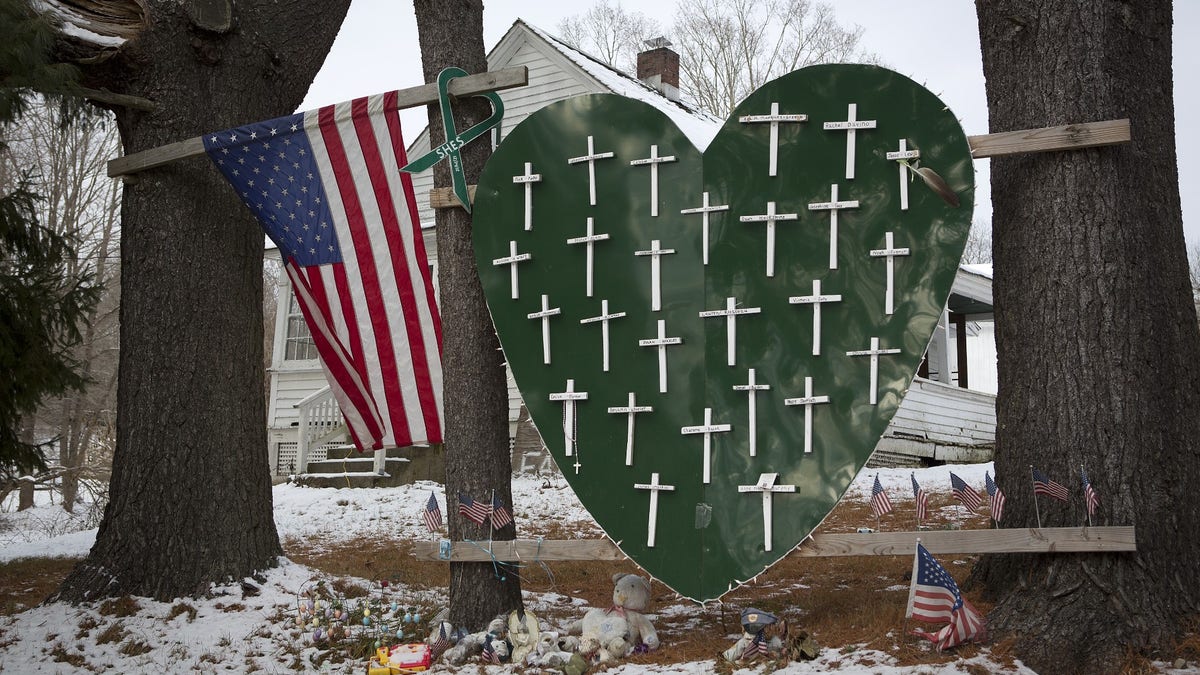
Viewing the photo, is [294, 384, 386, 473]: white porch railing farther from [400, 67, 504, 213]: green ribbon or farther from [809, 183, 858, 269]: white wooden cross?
[809, 183, 858, 269]: white wooden cross

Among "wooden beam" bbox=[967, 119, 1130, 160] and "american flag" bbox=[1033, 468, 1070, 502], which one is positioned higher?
"wooden beam" bbox=[967, 119, 1130, 160]

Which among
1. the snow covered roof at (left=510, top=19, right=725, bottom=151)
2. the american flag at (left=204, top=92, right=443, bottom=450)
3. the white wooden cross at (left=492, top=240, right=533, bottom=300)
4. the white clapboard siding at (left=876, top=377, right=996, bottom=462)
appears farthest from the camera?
the snow covered roof at (left=510, top=19, right=725, bottom=151)

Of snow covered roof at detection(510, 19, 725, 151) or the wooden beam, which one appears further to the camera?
snow covered roof at detection(510, 19, 725, 151)

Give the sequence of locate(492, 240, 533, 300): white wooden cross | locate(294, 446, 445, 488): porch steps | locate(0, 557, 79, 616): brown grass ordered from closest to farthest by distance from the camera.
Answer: locate(492, 240, 533, 300): white wooden cross, locate(0, 557, 79, 616): brown grass, locate(294, 446, 445, 488): porch steps

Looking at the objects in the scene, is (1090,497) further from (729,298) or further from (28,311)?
(28,311)

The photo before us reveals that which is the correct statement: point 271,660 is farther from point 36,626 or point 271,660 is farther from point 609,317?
point 609,317

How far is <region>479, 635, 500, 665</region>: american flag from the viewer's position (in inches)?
183

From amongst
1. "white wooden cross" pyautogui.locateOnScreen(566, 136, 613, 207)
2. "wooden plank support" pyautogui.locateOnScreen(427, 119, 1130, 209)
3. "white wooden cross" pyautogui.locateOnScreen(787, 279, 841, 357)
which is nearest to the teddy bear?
"white wooden cross" pyautogui.locateOnScreen(787, 279, 841, 357)

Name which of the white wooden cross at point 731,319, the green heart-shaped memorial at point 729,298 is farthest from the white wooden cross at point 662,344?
the white wooden cross at point 731,319

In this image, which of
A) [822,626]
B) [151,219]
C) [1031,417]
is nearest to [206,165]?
[151,219]

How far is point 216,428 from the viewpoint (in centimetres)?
610

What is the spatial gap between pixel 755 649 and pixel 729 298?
1.58 meters

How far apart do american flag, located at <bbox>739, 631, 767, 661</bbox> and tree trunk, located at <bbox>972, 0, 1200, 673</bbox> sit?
40.9 inches

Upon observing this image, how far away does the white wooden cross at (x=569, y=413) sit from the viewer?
185 inches
